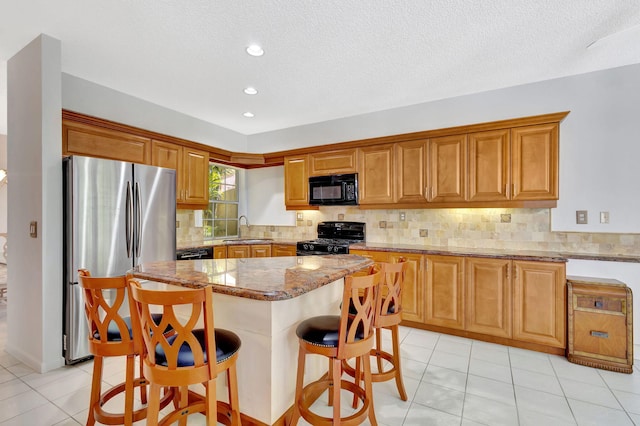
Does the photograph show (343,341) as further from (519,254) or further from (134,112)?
(134,112)

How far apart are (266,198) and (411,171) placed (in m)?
2.59

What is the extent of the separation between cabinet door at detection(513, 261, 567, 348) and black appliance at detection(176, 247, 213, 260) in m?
3.50

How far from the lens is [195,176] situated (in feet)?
14.2

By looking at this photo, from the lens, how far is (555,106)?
3305 millimetres

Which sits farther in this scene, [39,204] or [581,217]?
[581,217]

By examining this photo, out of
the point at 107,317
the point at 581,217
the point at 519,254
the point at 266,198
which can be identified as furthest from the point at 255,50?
the point at 581,217

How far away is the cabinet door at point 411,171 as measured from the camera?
373cm

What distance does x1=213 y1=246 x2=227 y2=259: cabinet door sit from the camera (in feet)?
→ 14.1

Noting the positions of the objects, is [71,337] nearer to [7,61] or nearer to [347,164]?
[7,61]

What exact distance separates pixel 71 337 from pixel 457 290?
11.7 ft

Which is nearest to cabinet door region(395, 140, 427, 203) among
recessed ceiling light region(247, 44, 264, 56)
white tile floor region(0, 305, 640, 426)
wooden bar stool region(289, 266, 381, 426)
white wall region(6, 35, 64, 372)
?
white tile floor region(0, 305, 640, 426)

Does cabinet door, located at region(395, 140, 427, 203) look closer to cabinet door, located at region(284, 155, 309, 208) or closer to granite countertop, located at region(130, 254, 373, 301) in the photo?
cabinet door, located at region(284, 155, 309, 208)

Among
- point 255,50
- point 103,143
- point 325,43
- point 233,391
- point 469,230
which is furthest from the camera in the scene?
point 469,230

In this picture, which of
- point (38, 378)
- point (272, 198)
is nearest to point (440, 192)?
point (272, 198)
